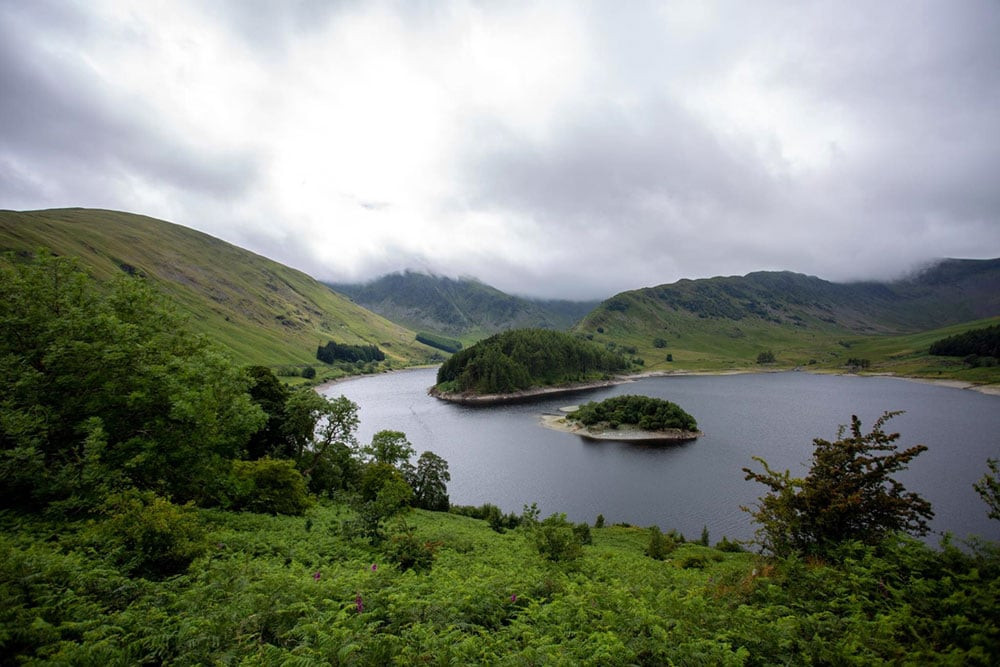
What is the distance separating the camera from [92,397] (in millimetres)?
18422

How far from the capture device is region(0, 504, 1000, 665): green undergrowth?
8523mm

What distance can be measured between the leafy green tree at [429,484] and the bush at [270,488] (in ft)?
78.1

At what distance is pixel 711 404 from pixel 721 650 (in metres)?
147

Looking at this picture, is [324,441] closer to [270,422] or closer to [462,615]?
[270,422]

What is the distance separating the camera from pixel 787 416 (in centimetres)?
11581

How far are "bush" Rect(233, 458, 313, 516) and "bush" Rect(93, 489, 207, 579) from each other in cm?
1280

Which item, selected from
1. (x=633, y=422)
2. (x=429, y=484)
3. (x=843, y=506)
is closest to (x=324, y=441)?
(x=429, y=484)

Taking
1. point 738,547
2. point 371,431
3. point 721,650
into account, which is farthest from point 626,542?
point 371,431

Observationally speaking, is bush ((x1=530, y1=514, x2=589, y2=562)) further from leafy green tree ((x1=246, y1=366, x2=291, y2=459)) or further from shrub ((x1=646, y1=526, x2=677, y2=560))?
leafy green tree ((x1=246, y1=366, x2=291, y2=459))

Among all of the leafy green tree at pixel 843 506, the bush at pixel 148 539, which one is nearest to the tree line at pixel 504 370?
the leafy green tree at pixel 843 506

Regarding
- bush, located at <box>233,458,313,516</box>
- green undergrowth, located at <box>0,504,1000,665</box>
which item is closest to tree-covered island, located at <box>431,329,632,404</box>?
bush, located at <box>233,458,313,516</box>

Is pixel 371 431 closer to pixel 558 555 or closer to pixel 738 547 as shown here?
pixel 738 547

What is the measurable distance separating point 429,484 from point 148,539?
41754 millimetres

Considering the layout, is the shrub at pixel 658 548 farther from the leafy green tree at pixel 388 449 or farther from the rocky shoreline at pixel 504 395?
the rocky shoreline at pixel 504 395
